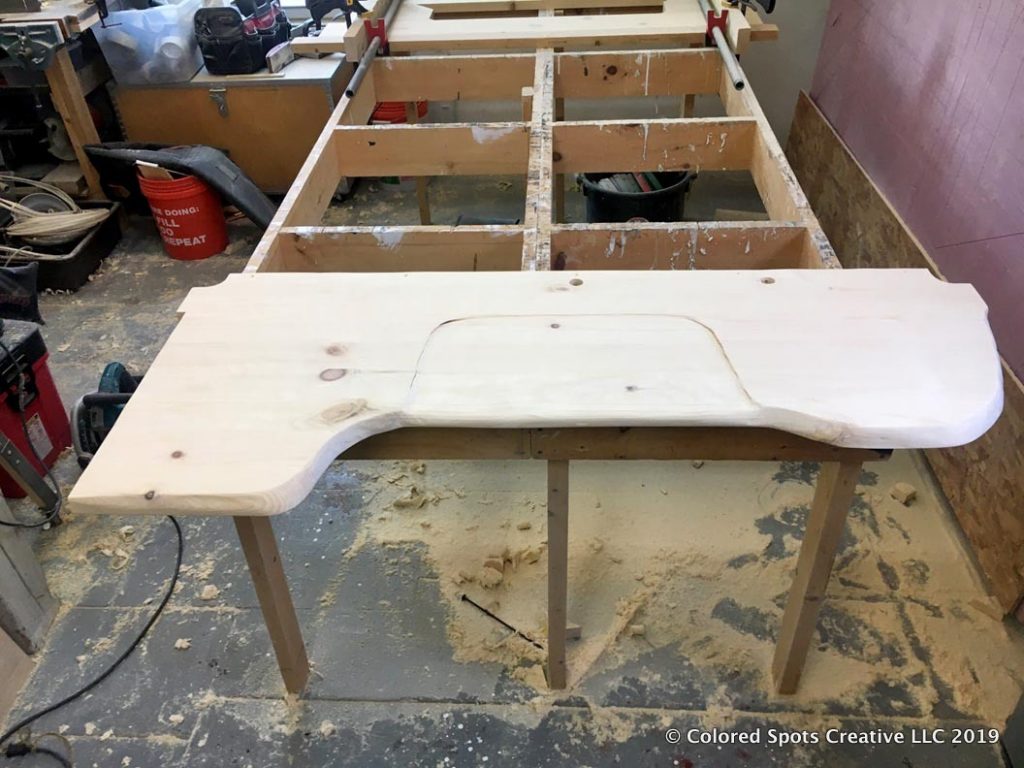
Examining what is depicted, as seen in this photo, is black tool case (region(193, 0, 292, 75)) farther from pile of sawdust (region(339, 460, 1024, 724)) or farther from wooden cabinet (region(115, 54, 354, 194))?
pile of sawdust (region(339, 460, 1024, 724))

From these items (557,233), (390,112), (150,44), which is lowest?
(390,112)

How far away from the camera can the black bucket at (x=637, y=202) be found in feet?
10.2

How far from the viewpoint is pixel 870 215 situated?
2.96 meters

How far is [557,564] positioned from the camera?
164 cm

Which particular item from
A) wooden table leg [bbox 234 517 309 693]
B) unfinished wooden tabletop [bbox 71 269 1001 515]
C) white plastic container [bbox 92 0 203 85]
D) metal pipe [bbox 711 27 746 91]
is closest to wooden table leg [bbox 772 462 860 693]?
unfinished wooden tabletop [bbox 71 269 1001 515]

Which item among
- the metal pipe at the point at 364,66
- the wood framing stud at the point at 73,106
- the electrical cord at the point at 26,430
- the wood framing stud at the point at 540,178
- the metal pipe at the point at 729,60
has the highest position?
the metal pipe at the point at 729,60

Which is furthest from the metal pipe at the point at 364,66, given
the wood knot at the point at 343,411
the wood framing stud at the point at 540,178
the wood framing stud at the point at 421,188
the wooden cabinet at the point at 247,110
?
the wood knot at the point at 343,411

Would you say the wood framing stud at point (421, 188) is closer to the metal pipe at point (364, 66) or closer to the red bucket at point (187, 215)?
the metal pipe at point (364, 66)

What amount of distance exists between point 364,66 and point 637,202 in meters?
1.21

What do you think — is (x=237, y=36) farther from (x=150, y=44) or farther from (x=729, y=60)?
(x=729, y=60)

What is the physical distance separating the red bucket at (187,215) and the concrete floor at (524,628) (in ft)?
4.99

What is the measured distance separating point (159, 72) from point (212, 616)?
2.87 meters

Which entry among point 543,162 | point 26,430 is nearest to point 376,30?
point 543,162

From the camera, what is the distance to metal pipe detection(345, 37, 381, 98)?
2527 mm
